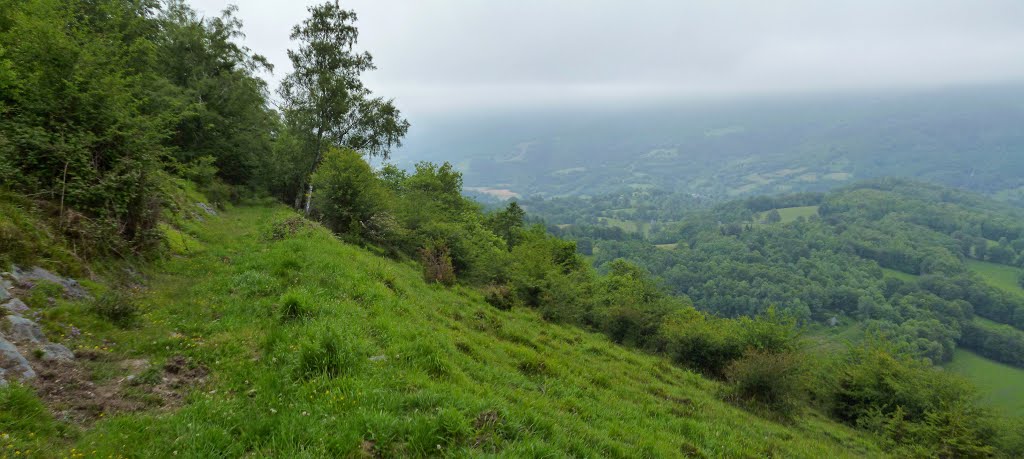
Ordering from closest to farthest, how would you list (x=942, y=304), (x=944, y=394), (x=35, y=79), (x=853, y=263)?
(x=35, y=79), (x=944, y=394), (x=942, y=304), (x=853, y=263)

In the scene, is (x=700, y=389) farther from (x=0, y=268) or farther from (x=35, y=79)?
(x=35, y=79)

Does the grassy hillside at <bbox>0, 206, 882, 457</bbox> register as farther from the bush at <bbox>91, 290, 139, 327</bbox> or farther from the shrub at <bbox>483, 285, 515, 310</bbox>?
the shrub at <bbox>483, 285, 515, 310</bbox>

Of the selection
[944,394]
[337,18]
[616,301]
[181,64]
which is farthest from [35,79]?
[944,394]

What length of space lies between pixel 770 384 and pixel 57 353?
1999cm

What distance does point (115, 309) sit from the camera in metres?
7.72

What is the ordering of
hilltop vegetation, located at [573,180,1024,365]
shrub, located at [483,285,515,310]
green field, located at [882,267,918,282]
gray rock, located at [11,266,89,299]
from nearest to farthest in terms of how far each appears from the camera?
gray rock, located at [11,266,89,299] → shrub, located at [483,285,515,310] → hilltop vegetation, located at [573,180,1024,365] → green field, located at [882,267,918,282]

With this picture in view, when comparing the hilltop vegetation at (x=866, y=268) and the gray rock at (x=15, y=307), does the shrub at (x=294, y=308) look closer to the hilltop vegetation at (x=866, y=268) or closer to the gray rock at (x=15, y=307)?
the gray rock at (x=15, y=307)

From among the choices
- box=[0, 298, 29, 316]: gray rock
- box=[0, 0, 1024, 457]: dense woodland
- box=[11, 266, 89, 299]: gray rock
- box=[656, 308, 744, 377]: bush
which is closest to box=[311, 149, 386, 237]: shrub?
box=[0, 0, 1024, 457]: dense woodland

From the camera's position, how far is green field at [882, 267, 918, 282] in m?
124

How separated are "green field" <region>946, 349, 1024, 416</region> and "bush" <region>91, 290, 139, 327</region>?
326ft

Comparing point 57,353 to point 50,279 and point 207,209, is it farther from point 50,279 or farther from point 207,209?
point 207,209

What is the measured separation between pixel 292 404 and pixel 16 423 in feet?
8.47

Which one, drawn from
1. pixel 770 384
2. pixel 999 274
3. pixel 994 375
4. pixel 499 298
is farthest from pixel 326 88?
pixel 999 274

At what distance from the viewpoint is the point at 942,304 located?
10162 cm
